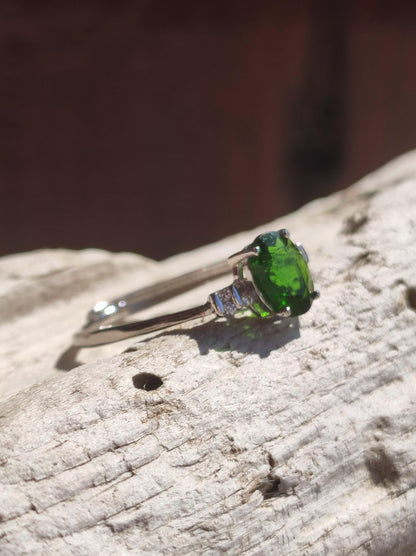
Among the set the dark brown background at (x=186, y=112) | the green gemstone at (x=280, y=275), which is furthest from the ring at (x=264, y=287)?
the dark brown background at (x=186, y=112)

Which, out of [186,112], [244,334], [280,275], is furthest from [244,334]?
[186,112]

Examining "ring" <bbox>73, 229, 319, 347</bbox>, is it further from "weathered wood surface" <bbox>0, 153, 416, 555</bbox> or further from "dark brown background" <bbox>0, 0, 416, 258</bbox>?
"dark brown background" <bbox>0, 0, 416, 258</bbox>

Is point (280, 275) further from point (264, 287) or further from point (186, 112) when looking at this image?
point (186, 112)

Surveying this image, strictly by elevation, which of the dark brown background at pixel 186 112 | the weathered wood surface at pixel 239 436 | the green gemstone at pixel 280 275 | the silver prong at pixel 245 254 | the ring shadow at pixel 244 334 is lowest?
the weathered wood surface at pixel 239 436

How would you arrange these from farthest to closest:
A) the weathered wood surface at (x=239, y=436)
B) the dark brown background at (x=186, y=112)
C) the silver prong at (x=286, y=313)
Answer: the dark brown background at (x=186, y=112) → the silver prong at (x=286, y=313) → the weathered wood surface at (x=239, y=436)

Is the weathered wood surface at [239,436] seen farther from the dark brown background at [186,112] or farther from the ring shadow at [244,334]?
the dark brown background at [186,112]

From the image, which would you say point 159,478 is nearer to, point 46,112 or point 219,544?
point 219,544

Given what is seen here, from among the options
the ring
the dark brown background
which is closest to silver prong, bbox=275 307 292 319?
the ring

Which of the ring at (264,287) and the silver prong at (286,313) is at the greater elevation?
the ring at (264,287)
